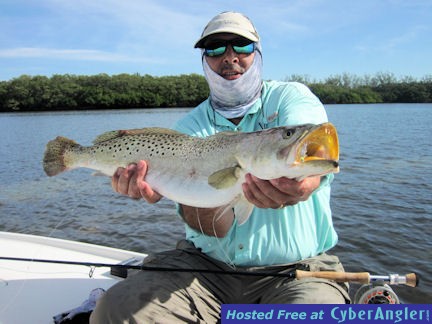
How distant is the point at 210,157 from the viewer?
319 cm

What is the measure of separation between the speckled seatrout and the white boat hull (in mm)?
1342

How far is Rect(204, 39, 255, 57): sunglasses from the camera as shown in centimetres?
385

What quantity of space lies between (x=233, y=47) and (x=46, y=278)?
3.23 meters

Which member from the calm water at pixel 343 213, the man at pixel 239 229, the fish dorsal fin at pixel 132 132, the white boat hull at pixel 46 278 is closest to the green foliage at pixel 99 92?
the calm water at pixel 343 213

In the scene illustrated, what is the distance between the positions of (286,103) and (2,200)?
40.9ft

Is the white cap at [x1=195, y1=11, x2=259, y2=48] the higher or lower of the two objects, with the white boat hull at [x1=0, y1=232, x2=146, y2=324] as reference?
higher

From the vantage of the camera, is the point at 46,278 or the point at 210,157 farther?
the point at 46,278

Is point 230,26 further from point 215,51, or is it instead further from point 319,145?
point 319,145

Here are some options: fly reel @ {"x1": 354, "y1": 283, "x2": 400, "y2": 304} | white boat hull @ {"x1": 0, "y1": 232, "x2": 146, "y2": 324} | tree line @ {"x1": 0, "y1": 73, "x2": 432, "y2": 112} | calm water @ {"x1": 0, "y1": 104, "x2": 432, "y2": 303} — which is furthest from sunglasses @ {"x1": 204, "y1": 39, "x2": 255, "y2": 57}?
tree line @ {"x1": 0, "y1": 73, "x2": 432, "y2": 112}

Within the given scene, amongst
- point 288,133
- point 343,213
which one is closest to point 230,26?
point 288,133

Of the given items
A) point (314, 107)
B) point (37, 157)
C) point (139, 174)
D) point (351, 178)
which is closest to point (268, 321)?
point (139, 174)

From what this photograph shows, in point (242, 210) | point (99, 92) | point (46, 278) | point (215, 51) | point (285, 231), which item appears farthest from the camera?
point (99, 92)

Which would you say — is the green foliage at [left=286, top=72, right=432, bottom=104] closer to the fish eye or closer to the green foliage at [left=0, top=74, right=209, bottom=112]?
the green foliage at [left=0, top=74, right=209, bottom=112]

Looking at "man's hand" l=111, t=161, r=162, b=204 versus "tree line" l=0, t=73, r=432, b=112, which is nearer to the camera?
"man's hand" l=111, t=161, r=162, b=204
